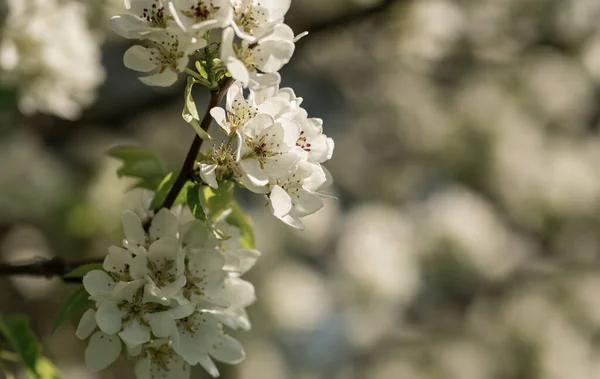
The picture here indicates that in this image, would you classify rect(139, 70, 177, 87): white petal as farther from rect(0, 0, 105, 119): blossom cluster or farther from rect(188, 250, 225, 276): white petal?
rect(0, 0, 105, 119): blossom cluster

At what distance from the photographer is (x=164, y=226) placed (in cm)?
87

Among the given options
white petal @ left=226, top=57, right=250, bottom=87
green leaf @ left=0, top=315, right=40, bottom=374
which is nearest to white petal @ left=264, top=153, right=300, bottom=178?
white petal @ left=226, top=57, right=250, bottom=87

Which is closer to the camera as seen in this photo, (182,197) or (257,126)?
(257,126)

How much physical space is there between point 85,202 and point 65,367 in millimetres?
764

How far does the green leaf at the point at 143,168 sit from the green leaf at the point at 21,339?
0.89ft

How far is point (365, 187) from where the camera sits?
3.72 metres

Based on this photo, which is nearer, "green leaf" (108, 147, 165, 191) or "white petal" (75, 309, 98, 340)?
"white petal" (75, 309, 98, 340)

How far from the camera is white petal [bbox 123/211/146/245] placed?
86 cm

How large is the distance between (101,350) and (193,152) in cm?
26

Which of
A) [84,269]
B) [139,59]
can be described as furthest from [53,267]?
[139,59]

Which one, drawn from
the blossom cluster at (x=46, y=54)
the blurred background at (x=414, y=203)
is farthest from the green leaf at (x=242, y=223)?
the blurred background at (x=414, y=203)

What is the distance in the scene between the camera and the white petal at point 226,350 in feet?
3.07

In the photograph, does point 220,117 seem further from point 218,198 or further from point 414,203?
point 414,203

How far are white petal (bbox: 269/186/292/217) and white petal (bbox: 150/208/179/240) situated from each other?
0.13 m
